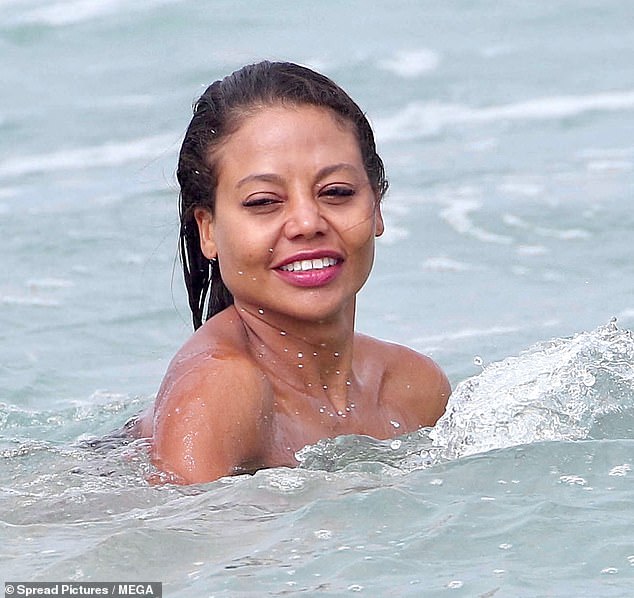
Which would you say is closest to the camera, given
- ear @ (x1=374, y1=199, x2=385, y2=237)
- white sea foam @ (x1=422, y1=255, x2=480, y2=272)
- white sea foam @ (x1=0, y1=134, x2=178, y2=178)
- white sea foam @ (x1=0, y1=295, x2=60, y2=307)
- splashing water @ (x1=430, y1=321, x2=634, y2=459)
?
splashing water @ (x1=430, y1=321, x2=634, y2=459)

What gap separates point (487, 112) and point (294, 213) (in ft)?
21.4

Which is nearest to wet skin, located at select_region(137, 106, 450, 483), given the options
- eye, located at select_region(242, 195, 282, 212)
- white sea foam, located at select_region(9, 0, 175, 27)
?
eye, located at select_region(242, 195, 282, 212)

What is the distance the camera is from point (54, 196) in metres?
8.62

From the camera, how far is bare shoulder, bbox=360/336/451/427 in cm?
413

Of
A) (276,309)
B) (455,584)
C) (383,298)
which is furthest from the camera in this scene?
(383,298)

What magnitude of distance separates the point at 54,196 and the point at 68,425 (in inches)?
149

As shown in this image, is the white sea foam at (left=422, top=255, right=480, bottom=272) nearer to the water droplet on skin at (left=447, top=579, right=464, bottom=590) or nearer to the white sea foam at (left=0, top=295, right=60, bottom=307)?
the white sea foam at (left=0, top=295, right=60, bottom=307)

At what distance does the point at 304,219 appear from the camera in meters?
3.60

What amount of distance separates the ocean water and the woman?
4.8 inches

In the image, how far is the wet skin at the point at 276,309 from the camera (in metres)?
3.48

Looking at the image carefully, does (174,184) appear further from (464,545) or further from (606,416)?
(464,545)

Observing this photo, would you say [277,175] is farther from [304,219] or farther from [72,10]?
[72,10]

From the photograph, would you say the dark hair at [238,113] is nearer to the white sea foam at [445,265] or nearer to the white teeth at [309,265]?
the white teeth at [309,265]

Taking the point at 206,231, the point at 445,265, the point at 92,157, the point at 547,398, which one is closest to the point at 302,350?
the point at 206,231
